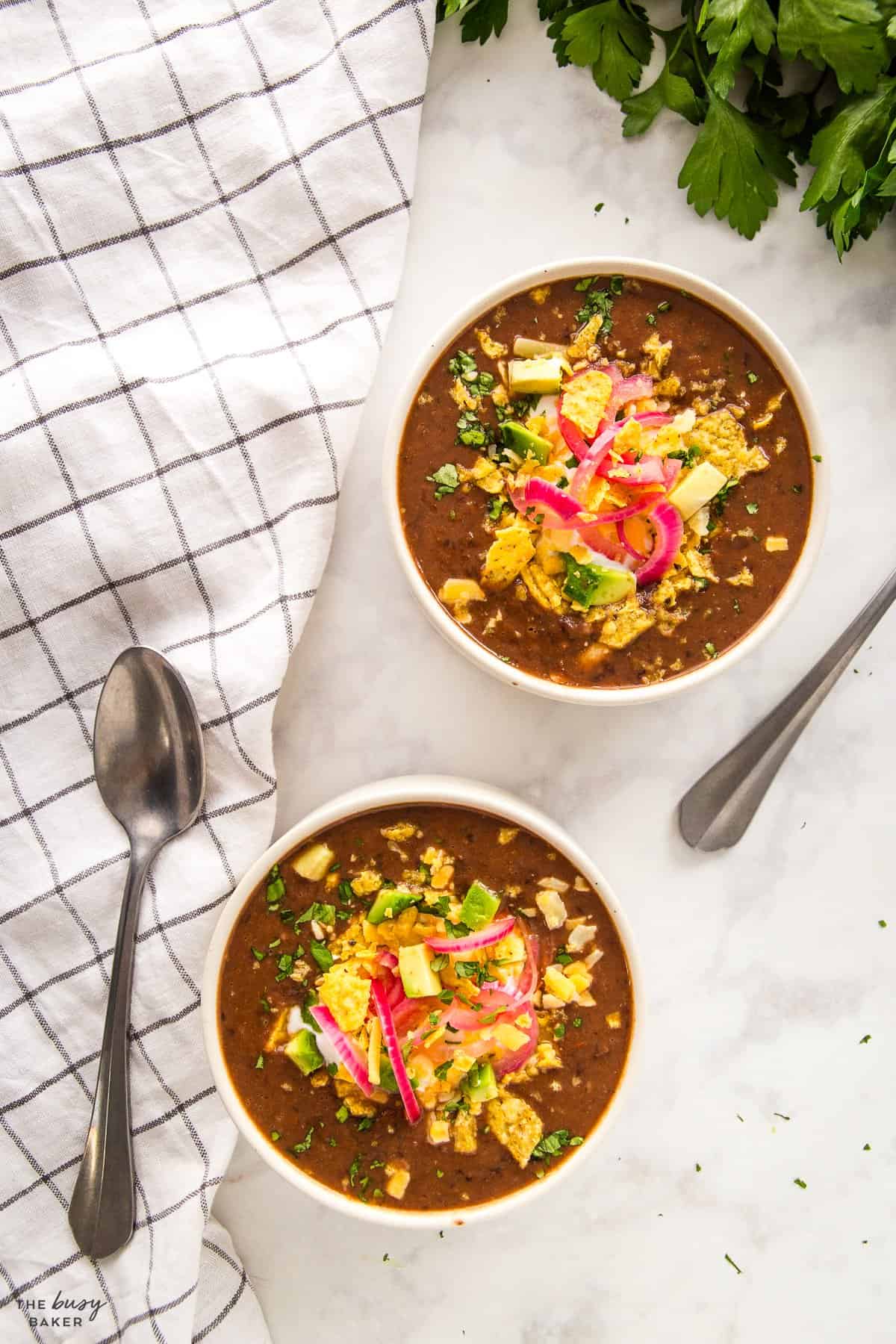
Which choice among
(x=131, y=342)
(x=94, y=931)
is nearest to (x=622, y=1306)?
(x=94, y=931)

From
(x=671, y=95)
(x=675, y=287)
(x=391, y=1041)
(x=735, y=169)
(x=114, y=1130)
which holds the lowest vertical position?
(x=114, y=1130)

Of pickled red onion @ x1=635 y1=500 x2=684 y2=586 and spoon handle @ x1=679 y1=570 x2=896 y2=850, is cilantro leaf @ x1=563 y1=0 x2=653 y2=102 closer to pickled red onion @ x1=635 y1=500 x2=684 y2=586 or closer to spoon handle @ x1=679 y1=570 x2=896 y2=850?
pickled red onion @ x1=635 y1=500 x2=684 y2=586

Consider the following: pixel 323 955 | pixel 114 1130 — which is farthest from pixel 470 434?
pixel 114 1130

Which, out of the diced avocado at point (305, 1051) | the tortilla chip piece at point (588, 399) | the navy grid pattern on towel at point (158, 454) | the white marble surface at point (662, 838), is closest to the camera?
the tortilla chip piece at point (588, 399)

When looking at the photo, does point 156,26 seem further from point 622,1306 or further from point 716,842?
point 622,1306

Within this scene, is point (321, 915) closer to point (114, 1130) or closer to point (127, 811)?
point (127, 811)

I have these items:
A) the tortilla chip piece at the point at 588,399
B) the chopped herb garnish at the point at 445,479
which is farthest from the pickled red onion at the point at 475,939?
the tortilla chip piece at the point at 588,399

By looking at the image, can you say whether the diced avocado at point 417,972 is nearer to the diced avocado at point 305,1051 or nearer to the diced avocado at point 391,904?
the diced avocado at point 391,904
